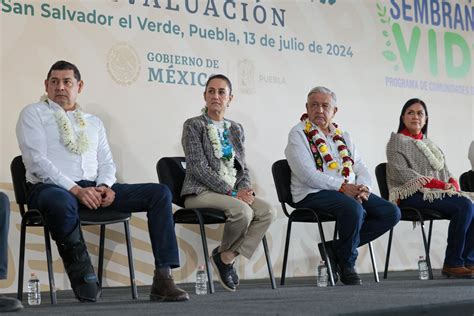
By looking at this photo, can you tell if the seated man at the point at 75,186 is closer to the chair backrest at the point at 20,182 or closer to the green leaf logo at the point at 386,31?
the chair backrest at the point at 20,182

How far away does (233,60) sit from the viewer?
5691 mm

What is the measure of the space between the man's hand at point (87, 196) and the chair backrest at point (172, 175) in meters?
0.86

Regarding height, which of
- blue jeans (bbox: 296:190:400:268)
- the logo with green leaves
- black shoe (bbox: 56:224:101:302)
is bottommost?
black shoe (bbox: 56:224:101:302)

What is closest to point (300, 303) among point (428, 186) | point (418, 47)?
point (428, 186)

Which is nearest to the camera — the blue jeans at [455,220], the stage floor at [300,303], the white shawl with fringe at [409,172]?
the stage floor at [300,303]

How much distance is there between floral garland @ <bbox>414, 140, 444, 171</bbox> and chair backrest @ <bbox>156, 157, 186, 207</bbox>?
175 cm

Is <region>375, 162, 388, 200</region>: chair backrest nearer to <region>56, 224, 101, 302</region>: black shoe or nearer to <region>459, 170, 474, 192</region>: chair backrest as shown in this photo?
<region>459, 170, 474, 192</region>: chair backrest

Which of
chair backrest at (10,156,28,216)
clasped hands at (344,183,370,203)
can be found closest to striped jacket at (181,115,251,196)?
clasped hands at (344,183,370,203)

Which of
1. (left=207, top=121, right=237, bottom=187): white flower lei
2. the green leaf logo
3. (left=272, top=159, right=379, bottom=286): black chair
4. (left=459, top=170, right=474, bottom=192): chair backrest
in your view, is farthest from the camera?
the green leaf logo

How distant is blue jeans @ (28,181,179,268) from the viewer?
3674 mm

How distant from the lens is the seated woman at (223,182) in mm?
Result: 4570

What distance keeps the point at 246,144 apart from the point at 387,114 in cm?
146

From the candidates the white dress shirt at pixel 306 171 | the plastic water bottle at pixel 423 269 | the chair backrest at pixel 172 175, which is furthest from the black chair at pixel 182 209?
the plastic water bottle at pixel 423 269

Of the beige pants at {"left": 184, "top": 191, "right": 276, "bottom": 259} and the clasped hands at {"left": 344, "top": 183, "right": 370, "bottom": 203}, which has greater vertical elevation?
the clasped hands at {"left": 344, "top": 183, "right": 370, "bottom": 203}
